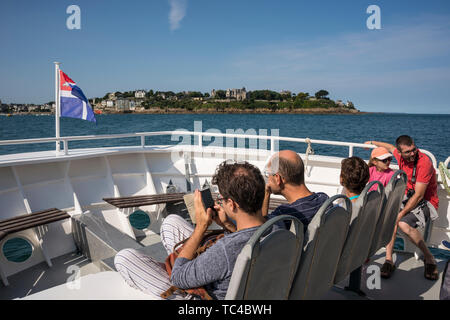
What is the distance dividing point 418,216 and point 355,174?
125 cm

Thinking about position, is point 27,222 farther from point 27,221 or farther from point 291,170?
point 291,170

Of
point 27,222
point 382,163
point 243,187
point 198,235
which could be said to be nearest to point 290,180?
point 243,187

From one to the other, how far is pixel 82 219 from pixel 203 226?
9.95ft

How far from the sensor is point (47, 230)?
4164mm

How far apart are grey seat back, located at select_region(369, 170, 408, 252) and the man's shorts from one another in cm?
65

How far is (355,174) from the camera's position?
9.18 feet

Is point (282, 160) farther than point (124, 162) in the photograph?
No

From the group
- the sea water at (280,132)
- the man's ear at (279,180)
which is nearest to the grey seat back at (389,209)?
the man's ear at (279,180)

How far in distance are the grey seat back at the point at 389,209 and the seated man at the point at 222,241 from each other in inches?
57.3

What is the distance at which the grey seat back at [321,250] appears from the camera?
1646mm

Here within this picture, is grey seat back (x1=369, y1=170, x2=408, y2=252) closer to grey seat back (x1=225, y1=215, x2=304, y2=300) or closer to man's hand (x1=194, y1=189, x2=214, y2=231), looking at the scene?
grey seat back (x1=225, y1=215, x2=304, y2=300)

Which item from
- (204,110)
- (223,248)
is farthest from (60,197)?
(204,110)

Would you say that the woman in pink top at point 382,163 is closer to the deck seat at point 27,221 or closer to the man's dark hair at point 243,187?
the man's dark hair at point 243,187
